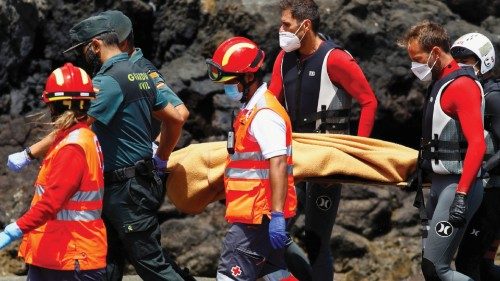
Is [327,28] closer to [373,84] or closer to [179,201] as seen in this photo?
[373,84]

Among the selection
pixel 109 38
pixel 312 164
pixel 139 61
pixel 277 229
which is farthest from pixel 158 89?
pixel 277 229

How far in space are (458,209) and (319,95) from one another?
1397 millimetres

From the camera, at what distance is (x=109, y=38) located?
687 cm

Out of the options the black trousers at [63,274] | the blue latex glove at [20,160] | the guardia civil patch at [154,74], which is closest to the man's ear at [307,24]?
the guardia civil patch at [154,74]

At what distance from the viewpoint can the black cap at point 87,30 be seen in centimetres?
677

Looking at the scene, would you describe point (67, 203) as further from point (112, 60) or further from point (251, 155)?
point (112, 60)

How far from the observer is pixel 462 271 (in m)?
7.33

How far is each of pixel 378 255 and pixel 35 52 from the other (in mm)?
3761

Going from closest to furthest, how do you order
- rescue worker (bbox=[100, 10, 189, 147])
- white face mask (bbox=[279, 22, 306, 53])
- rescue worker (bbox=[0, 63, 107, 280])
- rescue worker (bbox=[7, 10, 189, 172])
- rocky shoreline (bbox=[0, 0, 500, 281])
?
rescue worker (bbox=[0, 63, 107, 280]) < rescue worker (bbox=[7, 10, 189, 172]) < rescue worker (bbox=[100, 10, 189, 147]) < white face mask (bbox=[279, 22, 306, 53]) < rocky shoreline (bbox=[0, 0, 500, 281])

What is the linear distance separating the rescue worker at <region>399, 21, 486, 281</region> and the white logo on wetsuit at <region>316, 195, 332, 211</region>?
2.52 ft

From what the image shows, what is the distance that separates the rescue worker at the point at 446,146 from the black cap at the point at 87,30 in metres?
1.81

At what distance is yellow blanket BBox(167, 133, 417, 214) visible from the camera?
717cm

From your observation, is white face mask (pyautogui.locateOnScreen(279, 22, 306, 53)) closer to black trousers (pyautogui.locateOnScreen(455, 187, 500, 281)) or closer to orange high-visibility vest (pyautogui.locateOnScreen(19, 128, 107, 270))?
black trousers (pyautogui.locateOnScreen(455, 187, 500, 281))

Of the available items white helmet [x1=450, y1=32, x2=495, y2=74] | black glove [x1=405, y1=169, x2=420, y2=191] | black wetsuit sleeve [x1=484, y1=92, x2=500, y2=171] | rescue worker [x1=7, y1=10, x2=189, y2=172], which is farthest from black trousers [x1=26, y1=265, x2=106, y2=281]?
white helmet [x1=450, y1=32, x2=495, y2=74]
